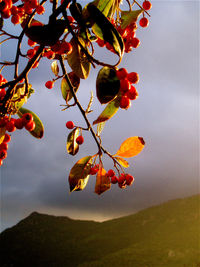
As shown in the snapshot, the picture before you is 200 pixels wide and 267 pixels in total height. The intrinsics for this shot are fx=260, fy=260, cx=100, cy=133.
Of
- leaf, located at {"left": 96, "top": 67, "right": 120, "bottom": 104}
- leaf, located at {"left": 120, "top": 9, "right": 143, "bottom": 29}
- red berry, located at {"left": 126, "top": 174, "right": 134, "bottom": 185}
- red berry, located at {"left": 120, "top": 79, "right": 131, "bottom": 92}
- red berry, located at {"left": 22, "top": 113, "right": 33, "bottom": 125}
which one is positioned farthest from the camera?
red berry, located at {"left": 126, "top": 174, "right": 134, "bottom": 185}

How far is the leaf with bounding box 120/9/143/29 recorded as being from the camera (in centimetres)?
159

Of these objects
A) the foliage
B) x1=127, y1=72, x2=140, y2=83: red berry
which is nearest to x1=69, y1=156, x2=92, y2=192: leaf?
the foliage

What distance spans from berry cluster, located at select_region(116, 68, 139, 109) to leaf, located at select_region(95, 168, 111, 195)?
0.63 metres

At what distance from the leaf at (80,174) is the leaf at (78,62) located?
557 mm

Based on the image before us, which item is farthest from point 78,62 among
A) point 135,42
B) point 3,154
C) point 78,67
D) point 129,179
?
point 129,179

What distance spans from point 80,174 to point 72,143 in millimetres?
212

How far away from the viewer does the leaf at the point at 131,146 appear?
5.57 feet

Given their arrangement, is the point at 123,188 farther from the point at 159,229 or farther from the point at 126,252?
the point at 159,229

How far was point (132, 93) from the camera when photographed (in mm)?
1333

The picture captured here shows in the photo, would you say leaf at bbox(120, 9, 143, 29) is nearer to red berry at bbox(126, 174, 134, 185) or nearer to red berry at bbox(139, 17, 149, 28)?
red berry at bbox(139, 17, 149, 28)

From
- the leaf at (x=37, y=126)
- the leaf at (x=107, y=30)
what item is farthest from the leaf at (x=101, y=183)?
the leaf at (x=107, y=30)

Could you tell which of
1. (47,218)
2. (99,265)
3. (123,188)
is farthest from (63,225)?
(123,188)

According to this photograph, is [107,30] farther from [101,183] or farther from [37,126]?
[101,183]

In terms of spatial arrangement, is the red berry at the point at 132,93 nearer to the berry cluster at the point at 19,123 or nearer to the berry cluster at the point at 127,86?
the berry cluster at the point at 127,86
